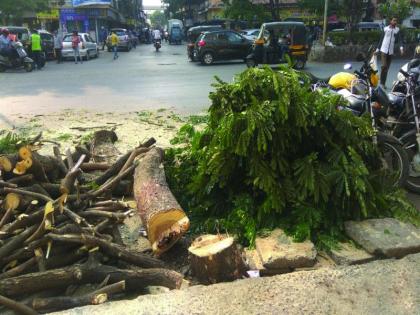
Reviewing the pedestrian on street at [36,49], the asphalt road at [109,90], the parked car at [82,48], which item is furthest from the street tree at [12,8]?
the asphalt road at [109,90]

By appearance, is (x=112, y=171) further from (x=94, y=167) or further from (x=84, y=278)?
(x=84, y=278)

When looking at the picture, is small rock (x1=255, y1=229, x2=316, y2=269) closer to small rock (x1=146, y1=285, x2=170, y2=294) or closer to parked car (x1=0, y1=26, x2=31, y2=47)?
small rock (x1=146, y1=285, x2=170, y2=294)

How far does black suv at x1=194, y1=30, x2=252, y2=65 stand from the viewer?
21453 mm

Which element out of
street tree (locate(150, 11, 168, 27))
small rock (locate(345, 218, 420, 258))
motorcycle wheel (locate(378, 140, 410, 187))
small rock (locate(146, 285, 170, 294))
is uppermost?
street tree (locate(150, 11, 168, 27))

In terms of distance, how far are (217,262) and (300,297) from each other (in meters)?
0.67

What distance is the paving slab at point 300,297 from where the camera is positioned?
3.14m

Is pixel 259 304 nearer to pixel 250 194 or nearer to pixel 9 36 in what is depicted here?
pixel 250 194

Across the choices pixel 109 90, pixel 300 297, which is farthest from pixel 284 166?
pixel 109 90

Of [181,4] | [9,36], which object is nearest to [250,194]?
[9,36]

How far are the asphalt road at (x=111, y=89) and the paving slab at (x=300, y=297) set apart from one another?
708 cm

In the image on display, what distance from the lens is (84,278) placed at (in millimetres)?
3537

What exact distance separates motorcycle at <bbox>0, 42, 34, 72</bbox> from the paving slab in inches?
746

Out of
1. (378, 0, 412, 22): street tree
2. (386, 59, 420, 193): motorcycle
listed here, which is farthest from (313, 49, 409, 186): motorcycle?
(378, 0, 412, 22): street tree

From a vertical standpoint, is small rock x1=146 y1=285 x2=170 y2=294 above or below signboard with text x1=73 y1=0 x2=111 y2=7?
below
